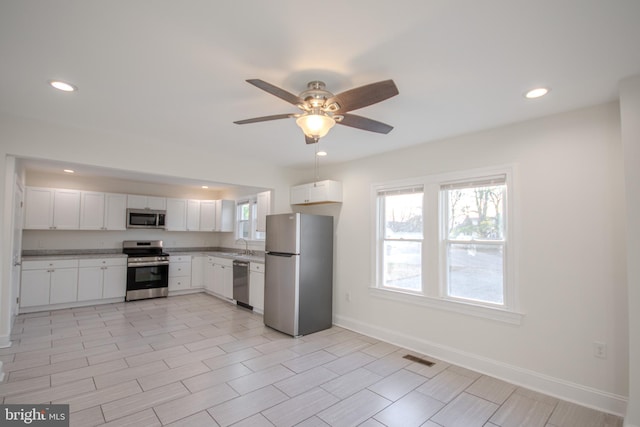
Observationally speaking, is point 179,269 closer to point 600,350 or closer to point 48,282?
point 48,282

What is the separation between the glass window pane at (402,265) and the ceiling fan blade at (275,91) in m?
2.58

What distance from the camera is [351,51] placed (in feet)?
6.32

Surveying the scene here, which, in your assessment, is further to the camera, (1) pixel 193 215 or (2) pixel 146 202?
(1) pixel 193 215

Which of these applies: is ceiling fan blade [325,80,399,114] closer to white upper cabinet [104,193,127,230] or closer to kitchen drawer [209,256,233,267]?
kitchen drawer [209,256,233,267]

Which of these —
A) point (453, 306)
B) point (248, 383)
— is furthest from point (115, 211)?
point (453, 306)

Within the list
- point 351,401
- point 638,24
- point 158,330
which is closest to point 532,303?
point 351,401

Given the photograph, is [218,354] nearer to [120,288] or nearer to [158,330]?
[158,330]

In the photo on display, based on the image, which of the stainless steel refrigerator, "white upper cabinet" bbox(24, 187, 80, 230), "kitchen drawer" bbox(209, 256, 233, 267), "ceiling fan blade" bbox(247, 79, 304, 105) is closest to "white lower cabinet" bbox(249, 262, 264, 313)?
the stainless steel refrigerator

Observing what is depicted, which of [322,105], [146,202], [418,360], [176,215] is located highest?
[322,105]

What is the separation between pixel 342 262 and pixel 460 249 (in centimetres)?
184

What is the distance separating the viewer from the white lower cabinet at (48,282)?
495 centimetres

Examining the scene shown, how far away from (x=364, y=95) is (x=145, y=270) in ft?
19.2

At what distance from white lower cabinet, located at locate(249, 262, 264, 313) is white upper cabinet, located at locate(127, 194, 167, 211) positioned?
2.68 meters

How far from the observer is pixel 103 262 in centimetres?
567
